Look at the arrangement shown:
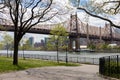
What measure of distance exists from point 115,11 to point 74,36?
2434 inches

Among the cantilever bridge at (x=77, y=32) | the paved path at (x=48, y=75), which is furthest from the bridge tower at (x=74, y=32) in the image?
the paved path at (x=48, y=75)

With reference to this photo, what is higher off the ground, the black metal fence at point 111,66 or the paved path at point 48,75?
the black metal fence at point 111,66

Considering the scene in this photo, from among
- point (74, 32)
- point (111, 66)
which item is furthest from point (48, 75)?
point (74, 32)

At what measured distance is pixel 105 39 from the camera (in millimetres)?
100875

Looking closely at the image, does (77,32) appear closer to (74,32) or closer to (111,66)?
(74,32)

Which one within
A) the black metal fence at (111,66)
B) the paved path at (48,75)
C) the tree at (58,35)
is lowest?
the paved path at (48,75)

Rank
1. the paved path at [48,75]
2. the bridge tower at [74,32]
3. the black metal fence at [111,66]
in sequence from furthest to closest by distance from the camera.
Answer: the bridge tower at [74,32]
the black metal fence at [111,66]
the paved path at [48,75]

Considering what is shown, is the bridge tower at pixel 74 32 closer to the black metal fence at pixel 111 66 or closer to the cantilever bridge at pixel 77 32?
the cantilever bridge at pixel 77 32

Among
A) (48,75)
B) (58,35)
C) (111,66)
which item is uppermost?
(58,35)

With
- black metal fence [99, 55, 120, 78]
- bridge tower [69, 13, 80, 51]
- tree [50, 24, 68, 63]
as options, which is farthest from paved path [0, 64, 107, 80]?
bridge tower [69, 13, 80, 51]

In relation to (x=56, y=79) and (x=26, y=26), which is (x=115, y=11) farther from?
(x=26, y=26)

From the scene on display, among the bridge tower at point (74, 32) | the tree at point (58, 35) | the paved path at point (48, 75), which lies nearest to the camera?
the paved path at point (48, 75)

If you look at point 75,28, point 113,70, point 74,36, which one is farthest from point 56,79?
point 75,28

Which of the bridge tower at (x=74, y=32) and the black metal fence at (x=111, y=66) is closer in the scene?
the black metal fence at (x=111, y=66)
